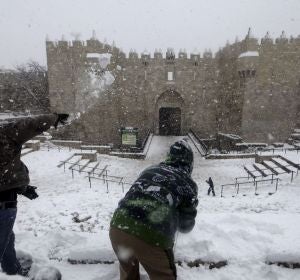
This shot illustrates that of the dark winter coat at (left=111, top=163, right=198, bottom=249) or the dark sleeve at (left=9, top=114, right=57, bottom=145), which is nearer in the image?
the dark winter coat at (left=111, top=163, right=198, bottom=249)

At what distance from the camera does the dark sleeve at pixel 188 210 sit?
296 centimetres

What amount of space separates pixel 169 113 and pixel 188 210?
25381mm

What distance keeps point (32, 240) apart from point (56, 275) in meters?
1.27

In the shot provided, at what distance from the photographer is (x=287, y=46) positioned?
23453 millimetres

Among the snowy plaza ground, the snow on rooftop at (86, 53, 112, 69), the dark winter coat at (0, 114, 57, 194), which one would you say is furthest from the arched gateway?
the dark winter coat at (0, 114, 57, 194)

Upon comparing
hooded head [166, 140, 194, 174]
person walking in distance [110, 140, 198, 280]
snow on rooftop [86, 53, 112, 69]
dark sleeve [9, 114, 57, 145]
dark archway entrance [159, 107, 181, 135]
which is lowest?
dark archway entrance [159, 107, 181, 135]

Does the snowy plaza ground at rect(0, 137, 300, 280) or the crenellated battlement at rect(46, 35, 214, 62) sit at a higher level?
the crenellated battlement at rect(46, 35, 214, 62)

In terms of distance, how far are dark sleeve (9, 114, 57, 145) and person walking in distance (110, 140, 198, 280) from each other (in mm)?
1279

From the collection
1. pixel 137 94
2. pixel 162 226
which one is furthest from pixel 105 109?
→ pixel 162 226

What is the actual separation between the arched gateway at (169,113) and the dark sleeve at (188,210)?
24.5 metres

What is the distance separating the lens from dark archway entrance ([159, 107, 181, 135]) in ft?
91.9

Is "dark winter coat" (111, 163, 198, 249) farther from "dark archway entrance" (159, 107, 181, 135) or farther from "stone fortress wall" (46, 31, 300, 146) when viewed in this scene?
"dark archway entrance" (159, 107, 181, 135)

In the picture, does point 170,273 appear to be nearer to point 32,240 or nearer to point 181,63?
point 32,240

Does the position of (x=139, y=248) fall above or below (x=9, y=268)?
above
